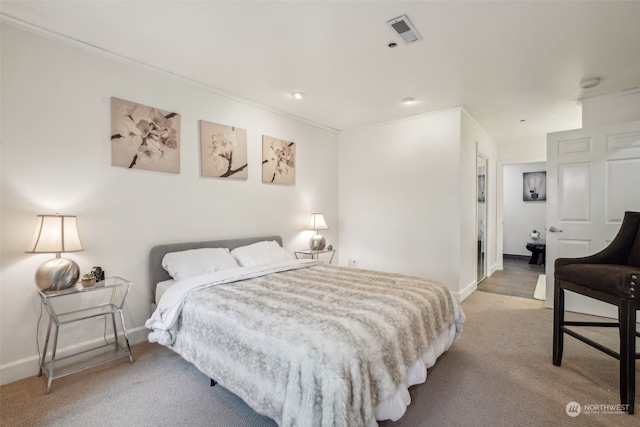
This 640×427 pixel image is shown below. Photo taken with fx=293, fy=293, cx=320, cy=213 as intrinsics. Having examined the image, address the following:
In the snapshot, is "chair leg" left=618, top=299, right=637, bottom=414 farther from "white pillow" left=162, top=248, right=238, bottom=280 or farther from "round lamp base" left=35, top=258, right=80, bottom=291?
"round lamp base" left=35, top=258, right=80, bottom=291

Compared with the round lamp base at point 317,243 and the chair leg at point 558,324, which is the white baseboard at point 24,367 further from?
the chair leg at point 558,324

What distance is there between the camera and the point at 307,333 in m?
1.46

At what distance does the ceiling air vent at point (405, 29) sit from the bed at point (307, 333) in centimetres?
193

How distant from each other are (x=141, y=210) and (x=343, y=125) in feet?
10.4

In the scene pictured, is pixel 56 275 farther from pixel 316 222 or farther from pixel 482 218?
pixel 482 218

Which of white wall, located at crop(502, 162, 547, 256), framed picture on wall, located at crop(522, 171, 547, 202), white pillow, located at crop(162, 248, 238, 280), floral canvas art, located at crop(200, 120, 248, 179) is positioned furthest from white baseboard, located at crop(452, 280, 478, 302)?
framed picture on wall, located at crop(522, 171, 547, 202)

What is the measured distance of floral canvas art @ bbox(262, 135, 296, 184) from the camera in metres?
3.85

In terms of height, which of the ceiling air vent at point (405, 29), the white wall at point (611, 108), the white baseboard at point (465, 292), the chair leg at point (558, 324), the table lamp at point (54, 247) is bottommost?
the white baseboard at point (465, 292)

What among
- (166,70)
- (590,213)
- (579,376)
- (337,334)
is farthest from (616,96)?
(166,70)

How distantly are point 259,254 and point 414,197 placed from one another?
2.33 meters

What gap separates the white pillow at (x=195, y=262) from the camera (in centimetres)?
264

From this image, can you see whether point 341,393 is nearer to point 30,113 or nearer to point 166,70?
point 30,113

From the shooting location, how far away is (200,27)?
7.15 feet

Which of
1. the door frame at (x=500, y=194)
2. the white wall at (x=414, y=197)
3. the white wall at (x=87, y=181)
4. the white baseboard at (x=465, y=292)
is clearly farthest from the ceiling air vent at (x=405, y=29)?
the door frame at (x=500, y=194)
